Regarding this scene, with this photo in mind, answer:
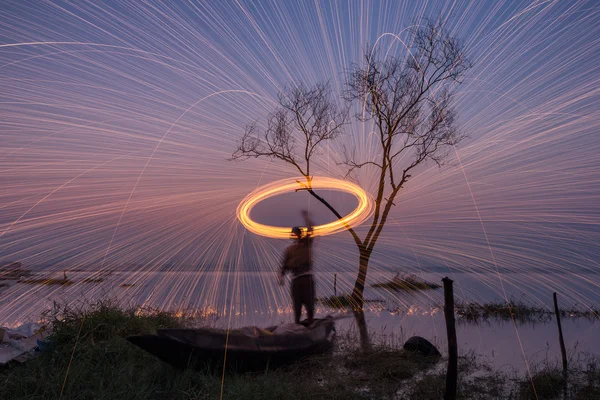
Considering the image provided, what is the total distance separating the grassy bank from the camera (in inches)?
190

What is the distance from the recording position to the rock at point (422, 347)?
730 cm

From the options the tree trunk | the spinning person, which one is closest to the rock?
the spinning person

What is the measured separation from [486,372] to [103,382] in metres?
5.27

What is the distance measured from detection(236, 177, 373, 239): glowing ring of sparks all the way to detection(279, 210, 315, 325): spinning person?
21 centimetres

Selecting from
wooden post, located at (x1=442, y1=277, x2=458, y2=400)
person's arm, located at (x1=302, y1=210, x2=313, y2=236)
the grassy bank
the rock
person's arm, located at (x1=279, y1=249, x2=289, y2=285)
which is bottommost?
the grassy bank

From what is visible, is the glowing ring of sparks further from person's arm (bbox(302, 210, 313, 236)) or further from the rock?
the rock

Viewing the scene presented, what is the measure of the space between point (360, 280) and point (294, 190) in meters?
5.66

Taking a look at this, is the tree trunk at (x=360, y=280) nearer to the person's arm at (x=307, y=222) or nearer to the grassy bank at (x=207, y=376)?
the person's arm at (x=307, y=222)

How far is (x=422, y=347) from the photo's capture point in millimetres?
7453

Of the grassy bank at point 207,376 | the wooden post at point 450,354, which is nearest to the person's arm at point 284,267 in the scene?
the grassy bank at point 207,376

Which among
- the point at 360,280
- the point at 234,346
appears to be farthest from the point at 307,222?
the point at 360,280

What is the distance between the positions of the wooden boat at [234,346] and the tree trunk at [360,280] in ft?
17.7

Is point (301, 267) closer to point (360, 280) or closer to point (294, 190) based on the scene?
point (294, 190)

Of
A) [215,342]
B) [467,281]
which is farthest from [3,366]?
[467,281]
